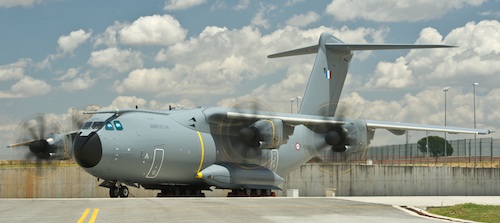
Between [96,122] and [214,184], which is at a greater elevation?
[96,122]

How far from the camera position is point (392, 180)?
2050 inches

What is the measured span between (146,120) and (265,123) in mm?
5688

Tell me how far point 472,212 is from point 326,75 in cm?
1875

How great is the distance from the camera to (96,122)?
29453mm

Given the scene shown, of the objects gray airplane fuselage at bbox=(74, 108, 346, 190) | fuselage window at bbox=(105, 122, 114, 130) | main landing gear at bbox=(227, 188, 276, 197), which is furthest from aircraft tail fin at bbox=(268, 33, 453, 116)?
fuselage window at bbox=(105, 122, 114, 130)

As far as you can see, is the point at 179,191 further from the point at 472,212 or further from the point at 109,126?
the point at 472,212

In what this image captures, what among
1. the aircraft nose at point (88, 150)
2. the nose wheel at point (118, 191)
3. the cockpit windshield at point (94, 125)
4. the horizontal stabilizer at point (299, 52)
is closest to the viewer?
the aircraft nose at point (88, 150)

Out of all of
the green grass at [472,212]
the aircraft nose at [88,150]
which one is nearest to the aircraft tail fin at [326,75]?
the aircraft nose at [88,150]

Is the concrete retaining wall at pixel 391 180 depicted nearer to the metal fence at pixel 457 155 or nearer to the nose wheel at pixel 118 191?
the metal fence at pixel 457 155

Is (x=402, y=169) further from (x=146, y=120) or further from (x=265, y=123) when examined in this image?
(x=146, y=120)

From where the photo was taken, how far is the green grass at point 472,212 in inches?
787

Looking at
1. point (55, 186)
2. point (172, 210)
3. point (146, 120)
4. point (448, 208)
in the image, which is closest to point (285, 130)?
point (146, 120)

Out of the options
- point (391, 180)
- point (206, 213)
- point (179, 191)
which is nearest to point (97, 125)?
point (179, 191)

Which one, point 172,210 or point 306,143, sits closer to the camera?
point 172,210
